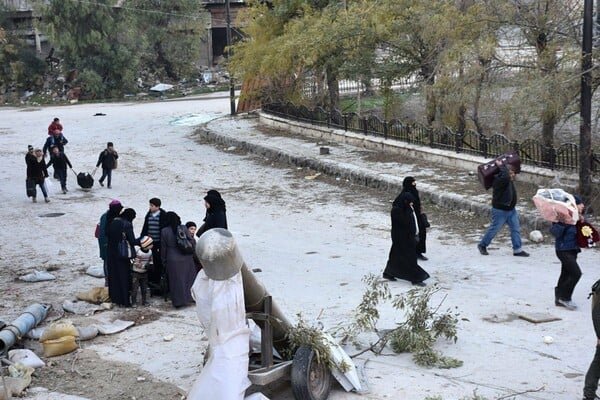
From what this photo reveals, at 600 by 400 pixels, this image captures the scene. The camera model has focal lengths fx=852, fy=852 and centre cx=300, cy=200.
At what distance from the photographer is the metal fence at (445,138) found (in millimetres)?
15431

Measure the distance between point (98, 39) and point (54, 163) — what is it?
23.5 metres

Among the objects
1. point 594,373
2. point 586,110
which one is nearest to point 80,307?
point 594,373

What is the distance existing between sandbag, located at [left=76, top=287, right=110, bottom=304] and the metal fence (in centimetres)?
830

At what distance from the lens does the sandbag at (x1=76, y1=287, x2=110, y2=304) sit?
418 inches

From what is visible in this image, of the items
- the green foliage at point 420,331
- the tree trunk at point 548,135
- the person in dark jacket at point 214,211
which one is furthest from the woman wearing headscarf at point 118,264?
the tree trunk at point 548,135

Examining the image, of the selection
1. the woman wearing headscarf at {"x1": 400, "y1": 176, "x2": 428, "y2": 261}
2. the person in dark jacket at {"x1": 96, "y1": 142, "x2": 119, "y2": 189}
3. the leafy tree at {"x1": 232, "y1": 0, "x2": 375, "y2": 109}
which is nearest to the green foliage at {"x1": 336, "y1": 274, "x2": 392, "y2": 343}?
the woman wearing headscarf at {"x1": 400, "y1": 176, "x2": 428, "y2": 261}

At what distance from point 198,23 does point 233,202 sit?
94.0ft

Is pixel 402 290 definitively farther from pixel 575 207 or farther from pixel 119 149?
pixel 119 149

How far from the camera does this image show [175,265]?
10.3m

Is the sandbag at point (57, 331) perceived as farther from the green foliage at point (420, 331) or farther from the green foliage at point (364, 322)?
the green foliage at point (420, 331)

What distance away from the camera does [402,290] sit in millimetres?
10680

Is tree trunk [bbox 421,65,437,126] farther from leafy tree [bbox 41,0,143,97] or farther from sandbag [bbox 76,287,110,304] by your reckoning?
leafy tree [bbox 41,0,143,97]

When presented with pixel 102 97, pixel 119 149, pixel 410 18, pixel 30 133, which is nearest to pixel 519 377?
pixel 410 18

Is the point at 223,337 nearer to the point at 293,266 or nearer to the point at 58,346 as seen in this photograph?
the point at 58,346
